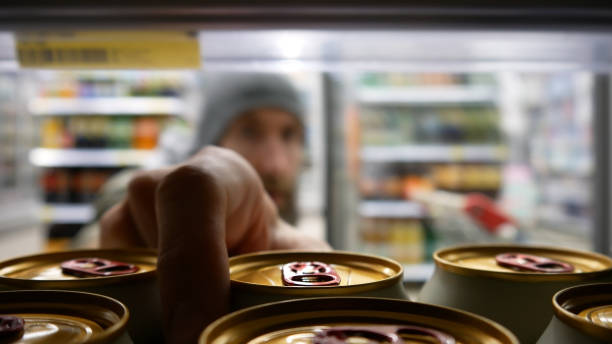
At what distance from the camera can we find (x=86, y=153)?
5.41 m

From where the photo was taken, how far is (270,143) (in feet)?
6.74

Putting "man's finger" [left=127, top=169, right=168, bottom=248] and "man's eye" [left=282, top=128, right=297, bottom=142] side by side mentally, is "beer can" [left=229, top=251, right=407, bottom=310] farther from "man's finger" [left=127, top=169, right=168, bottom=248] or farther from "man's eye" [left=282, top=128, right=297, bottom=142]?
"man's eye" [left=282, top=128, right=297, bottom=142]

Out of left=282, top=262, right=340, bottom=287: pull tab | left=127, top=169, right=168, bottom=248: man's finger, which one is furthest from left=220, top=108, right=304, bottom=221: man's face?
left=282, top=262, right=340, bottom=287: pull tab

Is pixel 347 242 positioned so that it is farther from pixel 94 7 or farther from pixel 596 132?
pixel 94 7

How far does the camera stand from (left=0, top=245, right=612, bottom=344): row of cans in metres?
0.55

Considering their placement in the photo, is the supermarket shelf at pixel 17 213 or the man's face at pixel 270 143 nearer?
the man's face at pixel 270 143

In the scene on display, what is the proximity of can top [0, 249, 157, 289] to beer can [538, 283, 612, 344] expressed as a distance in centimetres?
50

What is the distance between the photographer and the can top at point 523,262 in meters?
0.71

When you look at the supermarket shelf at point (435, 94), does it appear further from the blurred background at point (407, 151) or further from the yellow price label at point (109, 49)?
the yellow price label at point (109, 49)

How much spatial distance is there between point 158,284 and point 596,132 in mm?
2979

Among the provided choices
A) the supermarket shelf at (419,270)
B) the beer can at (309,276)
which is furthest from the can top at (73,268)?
the supermarket shelf at (419,270)

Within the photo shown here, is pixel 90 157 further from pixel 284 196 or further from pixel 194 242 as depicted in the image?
pixel 194 242

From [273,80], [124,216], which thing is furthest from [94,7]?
[273,80]

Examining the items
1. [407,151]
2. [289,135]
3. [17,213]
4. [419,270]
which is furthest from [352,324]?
[17,213]
